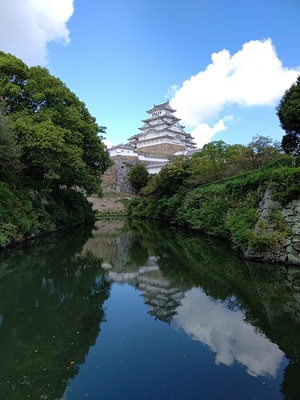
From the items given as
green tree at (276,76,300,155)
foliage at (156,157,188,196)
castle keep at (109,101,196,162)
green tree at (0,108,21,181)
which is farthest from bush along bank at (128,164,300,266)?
castle keep at (109,101,196,162)

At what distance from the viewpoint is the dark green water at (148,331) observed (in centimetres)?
382

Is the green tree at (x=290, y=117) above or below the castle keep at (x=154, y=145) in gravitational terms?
below

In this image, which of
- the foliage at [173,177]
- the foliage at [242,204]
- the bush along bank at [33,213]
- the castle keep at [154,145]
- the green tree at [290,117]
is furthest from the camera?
the castle keep at [154,145]

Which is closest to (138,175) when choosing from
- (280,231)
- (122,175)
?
(122,175)

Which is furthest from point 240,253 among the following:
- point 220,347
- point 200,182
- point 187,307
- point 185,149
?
point 185,149

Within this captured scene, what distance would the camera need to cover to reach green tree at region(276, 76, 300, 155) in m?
16.8

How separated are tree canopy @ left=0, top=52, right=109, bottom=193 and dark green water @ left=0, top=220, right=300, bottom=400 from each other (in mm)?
6196

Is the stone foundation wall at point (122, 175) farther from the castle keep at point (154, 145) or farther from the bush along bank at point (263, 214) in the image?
the bush along bank at point (263, 214)

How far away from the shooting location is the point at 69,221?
73.2ft

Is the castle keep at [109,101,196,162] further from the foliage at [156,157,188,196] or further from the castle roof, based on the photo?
the foliage at [156,157,188,196]

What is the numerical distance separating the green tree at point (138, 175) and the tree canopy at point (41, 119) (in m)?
26.8

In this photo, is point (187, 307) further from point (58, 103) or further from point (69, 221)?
point (69, 221)

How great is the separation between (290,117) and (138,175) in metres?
30.5

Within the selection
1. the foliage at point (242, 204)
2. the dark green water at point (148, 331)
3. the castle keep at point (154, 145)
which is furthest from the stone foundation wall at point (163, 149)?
the dark green water at point (148, 331)
